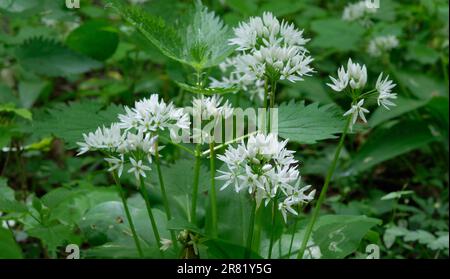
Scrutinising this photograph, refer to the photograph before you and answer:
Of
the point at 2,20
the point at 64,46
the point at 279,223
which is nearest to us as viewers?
the point at 279,223

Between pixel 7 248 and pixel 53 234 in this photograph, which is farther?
pixel 7 248

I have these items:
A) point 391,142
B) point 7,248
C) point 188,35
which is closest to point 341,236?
point 188,35

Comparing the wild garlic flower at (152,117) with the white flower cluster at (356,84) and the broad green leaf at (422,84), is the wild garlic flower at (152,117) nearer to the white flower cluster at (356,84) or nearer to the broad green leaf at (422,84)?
the white flower cluster at (356,84)

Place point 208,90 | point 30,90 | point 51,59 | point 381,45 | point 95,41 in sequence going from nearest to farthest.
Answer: point 208,90 → point 51,59 → point 95,41 → point 30,90 → point 381,45

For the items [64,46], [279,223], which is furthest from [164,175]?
[64,46]

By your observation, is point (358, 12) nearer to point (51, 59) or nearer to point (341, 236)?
point (51, 59)

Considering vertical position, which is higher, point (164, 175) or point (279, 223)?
point (164, 175)
